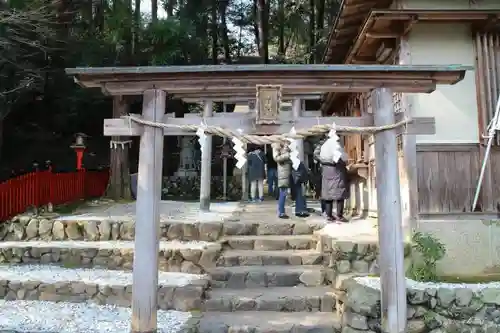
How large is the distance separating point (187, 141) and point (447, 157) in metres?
15.2

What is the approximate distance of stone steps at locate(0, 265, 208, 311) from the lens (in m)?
7.08

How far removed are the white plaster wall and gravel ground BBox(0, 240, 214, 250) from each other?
15.0ft

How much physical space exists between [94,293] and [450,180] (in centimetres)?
646

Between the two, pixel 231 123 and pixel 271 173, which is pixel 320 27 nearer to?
pixel 271 173

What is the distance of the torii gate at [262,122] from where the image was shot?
5.43 metres

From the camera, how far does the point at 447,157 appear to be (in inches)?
282

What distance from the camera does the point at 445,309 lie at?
6.01 m

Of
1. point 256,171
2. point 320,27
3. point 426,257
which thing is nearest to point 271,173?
point 256,171

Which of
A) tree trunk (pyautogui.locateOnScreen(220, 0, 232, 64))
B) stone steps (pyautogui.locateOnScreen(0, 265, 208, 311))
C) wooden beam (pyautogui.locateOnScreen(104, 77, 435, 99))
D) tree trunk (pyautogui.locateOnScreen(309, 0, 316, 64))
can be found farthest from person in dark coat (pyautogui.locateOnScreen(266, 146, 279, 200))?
tree trunk (pyautogui.locateOnScreen(220, 0, 232, 64))

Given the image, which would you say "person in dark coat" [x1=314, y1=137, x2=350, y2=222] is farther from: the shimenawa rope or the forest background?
the forest background

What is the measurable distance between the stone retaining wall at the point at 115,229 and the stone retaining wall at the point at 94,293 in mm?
1876

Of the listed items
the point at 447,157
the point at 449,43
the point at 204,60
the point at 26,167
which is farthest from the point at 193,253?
the point at 204,60

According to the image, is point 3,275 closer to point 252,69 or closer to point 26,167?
point 252,69

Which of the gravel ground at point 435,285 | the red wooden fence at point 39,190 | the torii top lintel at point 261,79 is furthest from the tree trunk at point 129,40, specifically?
the gravel ground at point 435,285
